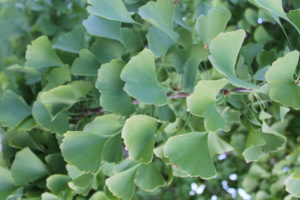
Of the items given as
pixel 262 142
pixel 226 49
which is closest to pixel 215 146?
pixel 262 142

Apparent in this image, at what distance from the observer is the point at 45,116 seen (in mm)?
526

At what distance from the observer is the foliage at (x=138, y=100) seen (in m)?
0.41

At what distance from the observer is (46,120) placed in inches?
20.6

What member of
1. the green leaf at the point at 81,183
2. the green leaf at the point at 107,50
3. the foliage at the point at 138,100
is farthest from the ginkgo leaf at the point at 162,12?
the green leaf at the point at 81,183

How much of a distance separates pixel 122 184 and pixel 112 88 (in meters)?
0.13

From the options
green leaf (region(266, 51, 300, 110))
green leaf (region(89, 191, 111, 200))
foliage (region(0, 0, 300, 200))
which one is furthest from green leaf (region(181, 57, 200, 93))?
green leaf (region(89, 191, 111, 200))

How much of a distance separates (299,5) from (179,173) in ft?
1.13

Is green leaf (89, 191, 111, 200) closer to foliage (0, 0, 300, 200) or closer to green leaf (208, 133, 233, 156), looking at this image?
foliage (0, 0, 300, 200)

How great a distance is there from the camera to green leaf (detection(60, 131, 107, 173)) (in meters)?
0.46

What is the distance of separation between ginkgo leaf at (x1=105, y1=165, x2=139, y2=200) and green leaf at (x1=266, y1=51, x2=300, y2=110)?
0.21 m

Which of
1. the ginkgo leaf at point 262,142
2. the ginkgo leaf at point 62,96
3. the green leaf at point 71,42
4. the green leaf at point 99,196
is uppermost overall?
the green leaf at point 71,42

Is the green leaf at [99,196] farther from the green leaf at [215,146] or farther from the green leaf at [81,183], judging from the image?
the green leaf at [215,146]

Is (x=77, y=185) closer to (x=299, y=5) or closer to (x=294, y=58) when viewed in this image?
(x=294, y=58)

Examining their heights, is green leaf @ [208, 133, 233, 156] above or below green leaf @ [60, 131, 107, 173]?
below
